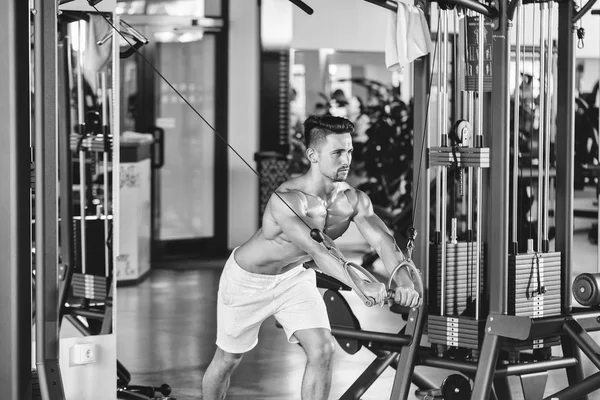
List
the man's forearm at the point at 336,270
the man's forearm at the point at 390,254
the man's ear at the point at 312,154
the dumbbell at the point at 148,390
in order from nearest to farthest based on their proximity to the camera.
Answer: the man's forearm at the point at 336,270 < the man's forearm at the point at 390,254 < the man's ear at the point at 312,154 < the dumbbell at the point at 148,390

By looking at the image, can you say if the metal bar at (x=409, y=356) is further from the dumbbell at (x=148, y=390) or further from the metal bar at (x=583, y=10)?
the metal bar at (x=583, y=10)

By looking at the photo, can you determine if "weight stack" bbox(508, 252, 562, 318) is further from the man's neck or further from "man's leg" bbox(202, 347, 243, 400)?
"man's leg" bbox(202, 347, 243, 400)

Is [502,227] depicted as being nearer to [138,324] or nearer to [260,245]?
[260,245]

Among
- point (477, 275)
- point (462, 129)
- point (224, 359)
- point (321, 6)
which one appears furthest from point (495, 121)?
point (321, 6)

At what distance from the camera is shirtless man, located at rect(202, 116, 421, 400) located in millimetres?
4379

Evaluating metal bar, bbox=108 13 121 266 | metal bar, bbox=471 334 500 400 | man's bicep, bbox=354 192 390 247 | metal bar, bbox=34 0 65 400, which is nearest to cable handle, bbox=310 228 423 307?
man's bicep, bbox=354 192 390 247

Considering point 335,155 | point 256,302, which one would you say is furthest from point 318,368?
point 335,155

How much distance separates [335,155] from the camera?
438 centimetres

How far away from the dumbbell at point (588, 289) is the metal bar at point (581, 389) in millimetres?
339

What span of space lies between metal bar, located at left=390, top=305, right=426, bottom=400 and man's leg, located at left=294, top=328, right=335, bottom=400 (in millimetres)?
408

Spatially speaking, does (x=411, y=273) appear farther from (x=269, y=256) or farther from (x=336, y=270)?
(x=269, y=256)

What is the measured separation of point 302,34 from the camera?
1038 cm

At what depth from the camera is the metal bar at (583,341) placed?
4734mm

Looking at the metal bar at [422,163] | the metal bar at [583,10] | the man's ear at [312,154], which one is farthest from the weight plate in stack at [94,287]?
the metal bar at [583,10]
